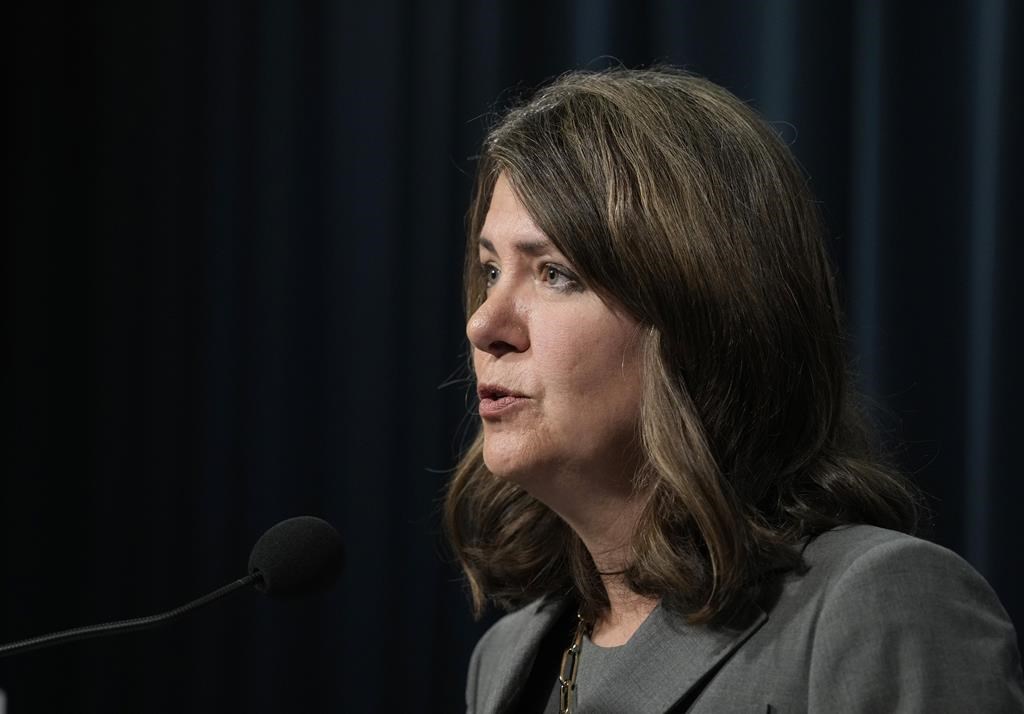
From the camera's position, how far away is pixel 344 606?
2363 mm

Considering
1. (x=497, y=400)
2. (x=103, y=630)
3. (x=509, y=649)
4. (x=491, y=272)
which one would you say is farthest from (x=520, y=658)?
(x=103, y=630)

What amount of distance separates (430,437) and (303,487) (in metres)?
0.27

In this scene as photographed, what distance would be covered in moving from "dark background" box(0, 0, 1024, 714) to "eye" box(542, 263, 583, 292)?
0.76 metres

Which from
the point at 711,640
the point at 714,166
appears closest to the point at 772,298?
the point at 714,166

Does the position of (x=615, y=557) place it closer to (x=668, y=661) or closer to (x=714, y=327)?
(x=668, y=661)

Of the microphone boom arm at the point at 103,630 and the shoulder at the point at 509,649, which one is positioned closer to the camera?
the microphone boom arm at the point at 103,630

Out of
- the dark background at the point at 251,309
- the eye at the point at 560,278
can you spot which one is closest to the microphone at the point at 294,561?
the eye at the point at 560,278

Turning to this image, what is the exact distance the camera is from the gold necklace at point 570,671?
1.46 metres

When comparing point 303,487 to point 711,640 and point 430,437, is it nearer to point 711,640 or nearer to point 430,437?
point 430,437

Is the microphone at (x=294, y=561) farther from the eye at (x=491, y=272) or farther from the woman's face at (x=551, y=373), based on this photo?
the eye at (x=491, y=272)

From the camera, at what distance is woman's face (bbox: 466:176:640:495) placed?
1.34 metres

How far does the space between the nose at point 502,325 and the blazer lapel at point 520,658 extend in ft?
1.24

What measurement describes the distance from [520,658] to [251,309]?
1.13 meters

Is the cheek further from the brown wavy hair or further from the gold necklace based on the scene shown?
the gold necklace
